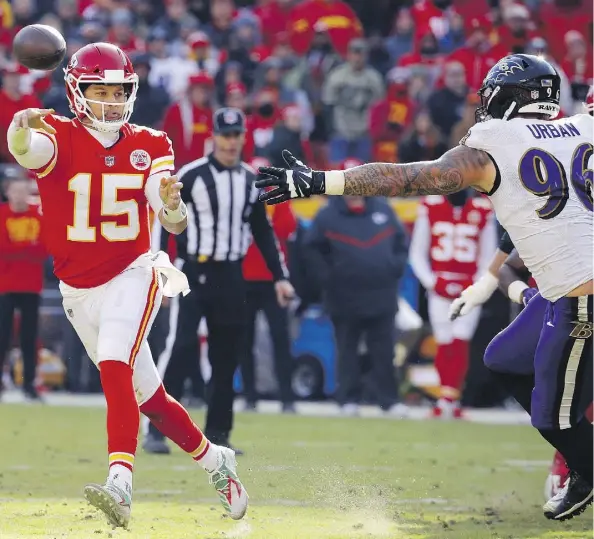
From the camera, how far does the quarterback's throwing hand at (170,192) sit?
16.5ft

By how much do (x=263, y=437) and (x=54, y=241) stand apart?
3385 mm

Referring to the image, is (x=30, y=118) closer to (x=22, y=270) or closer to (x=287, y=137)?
(x=22, y=270)

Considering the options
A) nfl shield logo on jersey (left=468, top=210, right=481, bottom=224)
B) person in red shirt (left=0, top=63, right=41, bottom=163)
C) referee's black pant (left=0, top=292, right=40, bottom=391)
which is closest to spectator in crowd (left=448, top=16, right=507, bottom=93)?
nfl shield logo on jersey (left=468, top=210, right=481, bottom=224)

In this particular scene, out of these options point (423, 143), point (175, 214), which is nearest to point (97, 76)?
point (175, 214)

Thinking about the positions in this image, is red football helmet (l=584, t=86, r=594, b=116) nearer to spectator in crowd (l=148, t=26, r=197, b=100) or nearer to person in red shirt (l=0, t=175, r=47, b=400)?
person in red shirt (l=0, t=175, r=47, b=400)

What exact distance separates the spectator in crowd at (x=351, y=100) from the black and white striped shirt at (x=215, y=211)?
5.04 meters

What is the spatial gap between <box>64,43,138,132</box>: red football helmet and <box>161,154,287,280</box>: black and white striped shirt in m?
2.41

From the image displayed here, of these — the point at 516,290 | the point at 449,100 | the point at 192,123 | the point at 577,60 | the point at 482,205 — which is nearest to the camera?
the point at 516,290

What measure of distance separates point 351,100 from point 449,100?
3.54 ft

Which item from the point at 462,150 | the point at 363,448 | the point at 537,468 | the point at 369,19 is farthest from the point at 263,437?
the point at 369,19

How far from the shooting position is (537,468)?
7336 millimetres

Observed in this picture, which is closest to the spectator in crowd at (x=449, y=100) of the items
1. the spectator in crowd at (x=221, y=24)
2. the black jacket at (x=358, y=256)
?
the black jacket at (x=358, y=256)

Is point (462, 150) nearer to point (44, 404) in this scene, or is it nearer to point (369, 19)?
point (44, 404)

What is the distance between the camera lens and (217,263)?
25.4 feet
